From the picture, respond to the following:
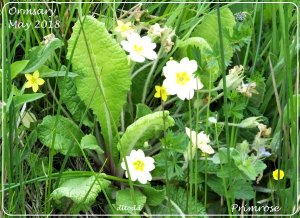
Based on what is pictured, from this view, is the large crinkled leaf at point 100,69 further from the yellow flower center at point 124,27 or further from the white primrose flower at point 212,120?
the white primrose flower at point 212,120

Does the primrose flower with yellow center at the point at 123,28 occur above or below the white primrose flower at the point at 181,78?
above

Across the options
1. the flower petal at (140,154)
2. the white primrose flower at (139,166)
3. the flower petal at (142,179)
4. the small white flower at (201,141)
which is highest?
the small white flower at (201,141)

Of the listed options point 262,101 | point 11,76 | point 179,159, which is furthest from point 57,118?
point 262,101

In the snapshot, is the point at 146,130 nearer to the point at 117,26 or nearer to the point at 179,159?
the point at 179,159

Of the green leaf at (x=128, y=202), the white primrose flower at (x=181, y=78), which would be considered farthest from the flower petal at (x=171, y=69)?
the green leaf at (x=128, y=202)

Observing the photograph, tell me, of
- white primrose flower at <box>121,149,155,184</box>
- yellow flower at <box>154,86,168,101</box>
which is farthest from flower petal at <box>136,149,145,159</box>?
yellow flower at <box>154,86,168,101</box>

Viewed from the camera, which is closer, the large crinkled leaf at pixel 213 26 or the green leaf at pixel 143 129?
the green leaf at pixel 143 129

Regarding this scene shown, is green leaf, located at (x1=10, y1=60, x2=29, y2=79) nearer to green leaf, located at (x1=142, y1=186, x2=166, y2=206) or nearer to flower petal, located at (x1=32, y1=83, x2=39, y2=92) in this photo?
flower petal, located at (x1=32, y1=83, x2=39, y2=92)
